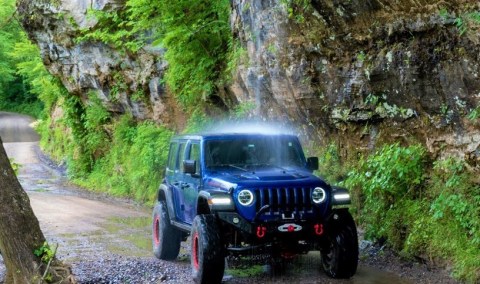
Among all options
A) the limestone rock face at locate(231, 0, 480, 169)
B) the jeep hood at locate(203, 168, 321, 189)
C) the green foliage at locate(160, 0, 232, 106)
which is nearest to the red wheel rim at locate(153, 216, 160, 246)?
the jeep hood at locate(203, 168, 321, 189)

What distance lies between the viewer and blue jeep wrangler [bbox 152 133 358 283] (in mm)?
8055

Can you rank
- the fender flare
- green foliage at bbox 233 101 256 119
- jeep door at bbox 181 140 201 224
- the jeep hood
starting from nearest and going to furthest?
the jeep hood, jeep door at bbox 181 140 201 224, the fender flare, green foliage at bbox 233 101 256 119

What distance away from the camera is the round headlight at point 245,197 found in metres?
8.05

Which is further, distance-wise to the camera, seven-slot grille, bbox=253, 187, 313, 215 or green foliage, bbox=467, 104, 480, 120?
green foliage, bbox=467, 104, 480, 120

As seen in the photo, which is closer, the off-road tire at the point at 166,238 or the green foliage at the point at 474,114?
the green foliage at the point at 474,114

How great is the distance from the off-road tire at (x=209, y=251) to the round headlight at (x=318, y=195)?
1346 millimetres

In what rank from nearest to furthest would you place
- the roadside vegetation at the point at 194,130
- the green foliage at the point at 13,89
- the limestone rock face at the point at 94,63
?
the roadside vegetation at the point at 194,130 → the limestone rock face at the point at 94,63 → the green foliage at the point at 13,89

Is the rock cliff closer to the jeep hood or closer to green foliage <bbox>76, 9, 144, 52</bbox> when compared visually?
the jeep hood

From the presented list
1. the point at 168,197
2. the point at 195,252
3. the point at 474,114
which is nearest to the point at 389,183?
the point at 474,114

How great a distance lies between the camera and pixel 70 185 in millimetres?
27594

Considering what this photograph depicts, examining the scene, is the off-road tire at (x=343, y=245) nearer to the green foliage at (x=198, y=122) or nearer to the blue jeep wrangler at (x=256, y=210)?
the blue jeep wrangler at (x=256, y=210)

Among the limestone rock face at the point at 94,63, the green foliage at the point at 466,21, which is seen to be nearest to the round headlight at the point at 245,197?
the green foliage at the point at 466,21

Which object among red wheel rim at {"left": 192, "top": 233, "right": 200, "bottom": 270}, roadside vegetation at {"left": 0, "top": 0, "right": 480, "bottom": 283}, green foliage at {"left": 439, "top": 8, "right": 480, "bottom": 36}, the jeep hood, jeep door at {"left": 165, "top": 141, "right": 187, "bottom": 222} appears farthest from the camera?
jeep door at {"left": 165, "top": 141, "right": 187, "bottom": 222}

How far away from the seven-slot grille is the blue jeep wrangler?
0.04 ft
